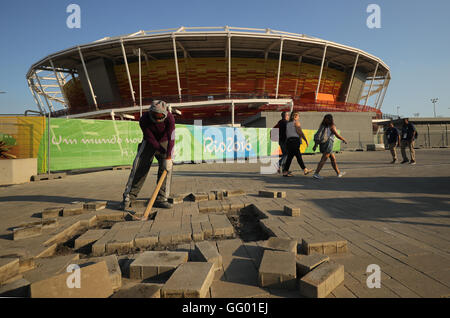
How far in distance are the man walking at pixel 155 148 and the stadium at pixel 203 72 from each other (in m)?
24.6

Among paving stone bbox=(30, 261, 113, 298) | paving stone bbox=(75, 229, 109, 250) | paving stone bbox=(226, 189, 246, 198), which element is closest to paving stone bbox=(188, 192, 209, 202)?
paving stone bbox=(226, 189, 246, 198)

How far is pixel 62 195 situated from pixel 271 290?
5.40 meters

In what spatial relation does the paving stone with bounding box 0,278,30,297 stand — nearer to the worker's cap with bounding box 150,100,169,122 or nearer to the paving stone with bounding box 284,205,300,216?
the worker's cap with bounding box 150,100,169,122

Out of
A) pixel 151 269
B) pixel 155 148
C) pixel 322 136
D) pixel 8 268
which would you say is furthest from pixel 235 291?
→ pixel 322 136

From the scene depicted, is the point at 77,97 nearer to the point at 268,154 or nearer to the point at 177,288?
the point at 268,154

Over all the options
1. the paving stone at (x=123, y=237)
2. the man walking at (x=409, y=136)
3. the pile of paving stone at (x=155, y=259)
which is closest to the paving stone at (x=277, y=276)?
the pile of paving stone at (x=155, y=259)

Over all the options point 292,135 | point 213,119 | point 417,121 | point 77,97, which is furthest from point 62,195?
point 417,121

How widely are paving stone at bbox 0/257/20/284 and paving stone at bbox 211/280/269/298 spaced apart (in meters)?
1.56

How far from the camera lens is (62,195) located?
5.22m

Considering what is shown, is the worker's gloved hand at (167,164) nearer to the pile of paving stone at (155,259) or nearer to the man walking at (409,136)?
the pile of paving stone at (155,259)

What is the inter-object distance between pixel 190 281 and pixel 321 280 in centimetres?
84

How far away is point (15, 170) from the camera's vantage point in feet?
23.6

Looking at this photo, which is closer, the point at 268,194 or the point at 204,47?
the point at 268,194

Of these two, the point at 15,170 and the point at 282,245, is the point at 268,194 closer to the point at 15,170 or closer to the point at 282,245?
the point at 282,245
